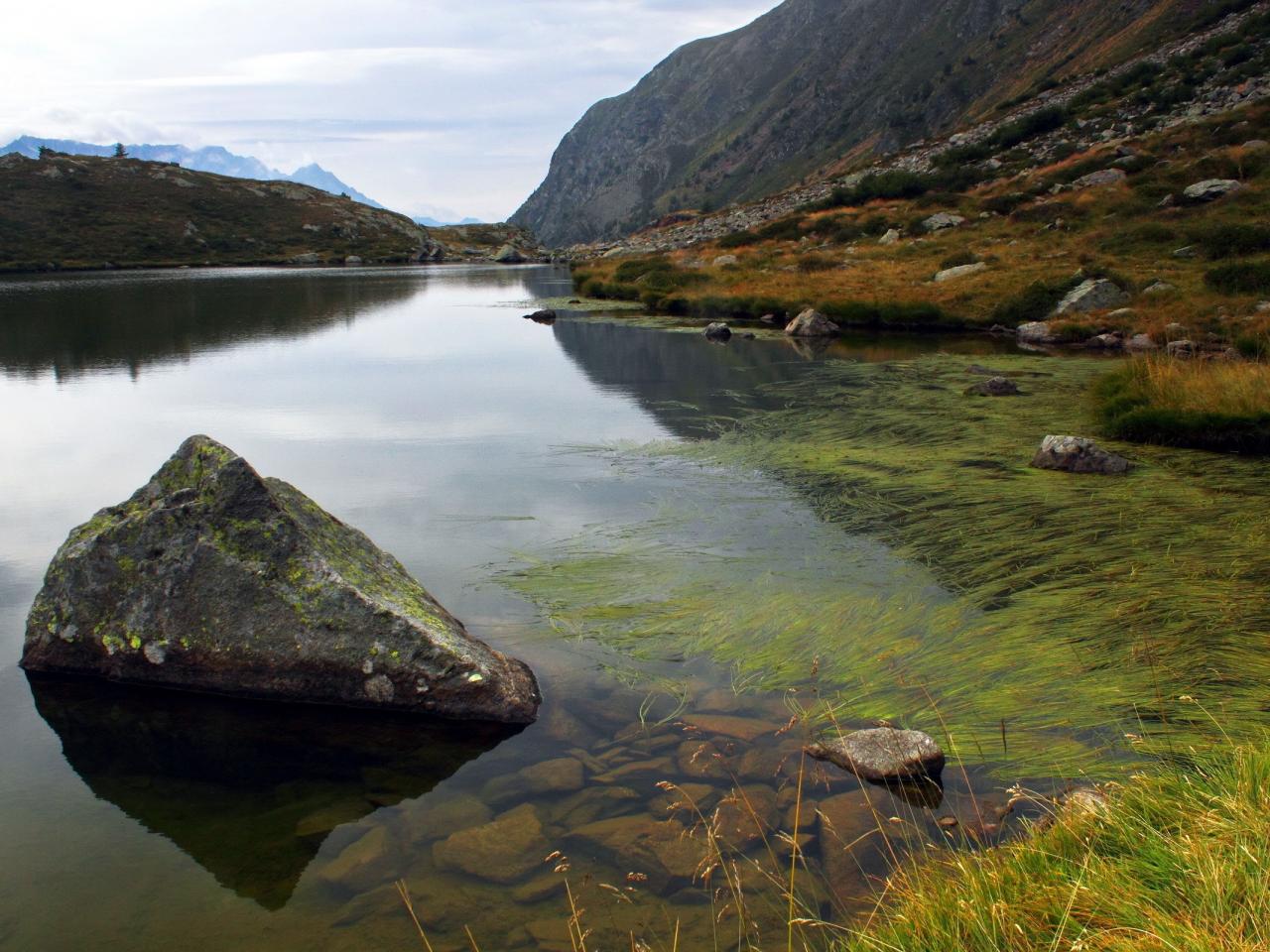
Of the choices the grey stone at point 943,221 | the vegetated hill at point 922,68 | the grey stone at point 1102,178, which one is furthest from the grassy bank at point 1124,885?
the vegetated hill at point 922,68

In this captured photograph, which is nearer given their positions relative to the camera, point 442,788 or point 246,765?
point 442,788

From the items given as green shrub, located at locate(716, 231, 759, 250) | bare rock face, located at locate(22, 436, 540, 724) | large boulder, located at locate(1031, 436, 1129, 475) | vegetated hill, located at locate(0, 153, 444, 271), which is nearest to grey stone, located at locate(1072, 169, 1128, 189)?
green shrub, located at locate(716, 231, 759, 250)

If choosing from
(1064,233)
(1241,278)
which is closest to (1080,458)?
(1241,278)

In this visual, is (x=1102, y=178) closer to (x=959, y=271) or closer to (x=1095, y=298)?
(x=959, y=271)

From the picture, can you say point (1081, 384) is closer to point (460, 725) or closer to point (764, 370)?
point (764, 370)

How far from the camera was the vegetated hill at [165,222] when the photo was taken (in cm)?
9194

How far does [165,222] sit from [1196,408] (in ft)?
397

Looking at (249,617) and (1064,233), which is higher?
(1064,233)

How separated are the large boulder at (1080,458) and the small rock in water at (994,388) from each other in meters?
5.89

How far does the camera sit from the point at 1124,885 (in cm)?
345

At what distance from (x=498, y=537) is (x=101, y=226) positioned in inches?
4464

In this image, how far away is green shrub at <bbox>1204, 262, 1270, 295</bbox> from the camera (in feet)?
77.0

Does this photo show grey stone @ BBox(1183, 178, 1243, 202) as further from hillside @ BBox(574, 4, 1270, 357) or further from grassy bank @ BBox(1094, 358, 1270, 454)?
grassy bank @ BBox(1094, 358, 1270, 454)

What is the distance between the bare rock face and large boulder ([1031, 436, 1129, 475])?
909 cm
